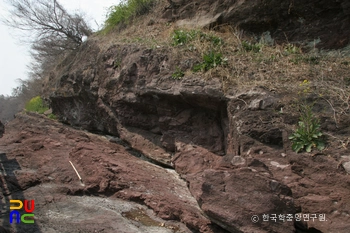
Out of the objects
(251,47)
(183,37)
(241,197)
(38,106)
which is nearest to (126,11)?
(183,37)

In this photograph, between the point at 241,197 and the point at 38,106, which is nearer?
the point at 241,197

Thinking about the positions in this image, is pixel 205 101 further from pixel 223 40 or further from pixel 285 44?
pixel 285 44

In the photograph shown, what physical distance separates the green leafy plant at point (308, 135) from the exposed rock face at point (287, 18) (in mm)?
2185

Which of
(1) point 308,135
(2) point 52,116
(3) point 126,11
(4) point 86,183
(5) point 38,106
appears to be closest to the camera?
(1) point 308,135

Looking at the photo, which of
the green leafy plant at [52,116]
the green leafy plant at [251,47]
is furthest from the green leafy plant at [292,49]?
the green leafy plant at [52,116]

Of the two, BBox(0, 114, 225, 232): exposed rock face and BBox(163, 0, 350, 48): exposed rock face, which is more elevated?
BBox(163, 0, 350, 48): exposed rock face

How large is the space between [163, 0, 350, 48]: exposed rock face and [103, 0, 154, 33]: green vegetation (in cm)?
188

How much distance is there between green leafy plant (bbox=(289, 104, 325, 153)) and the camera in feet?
12.5

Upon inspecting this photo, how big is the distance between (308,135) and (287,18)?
2.97 meters

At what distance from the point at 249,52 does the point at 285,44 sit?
0.80 metres

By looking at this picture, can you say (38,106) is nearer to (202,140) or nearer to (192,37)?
(192,37)

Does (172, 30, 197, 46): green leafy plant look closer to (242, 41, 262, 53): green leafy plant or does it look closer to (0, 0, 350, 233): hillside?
(0, 0, 350, 233): hillside

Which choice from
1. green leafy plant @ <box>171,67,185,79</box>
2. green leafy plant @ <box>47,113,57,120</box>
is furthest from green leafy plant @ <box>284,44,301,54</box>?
green leafy plant @ <box>47,113,57,120</box>

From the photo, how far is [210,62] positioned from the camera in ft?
17.4
